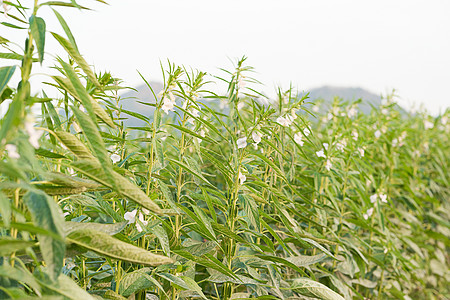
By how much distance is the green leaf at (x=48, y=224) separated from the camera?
2.42 ft

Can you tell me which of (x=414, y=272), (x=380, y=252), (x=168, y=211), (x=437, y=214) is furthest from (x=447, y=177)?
(x=168, y=211)

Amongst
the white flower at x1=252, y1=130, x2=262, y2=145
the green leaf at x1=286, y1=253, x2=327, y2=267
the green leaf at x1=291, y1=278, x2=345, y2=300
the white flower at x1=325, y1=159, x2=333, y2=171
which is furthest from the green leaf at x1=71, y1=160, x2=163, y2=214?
the white flower at x1=325, y1=159, x2=333, y2=171

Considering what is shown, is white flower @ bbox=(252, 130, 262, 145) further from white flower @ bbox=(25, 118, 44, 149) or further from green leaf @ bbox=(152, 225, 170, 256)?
white flower @ bbox=(25, 118, 44, 149)

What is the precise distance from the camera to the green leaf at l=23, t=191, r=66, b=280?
29.1 inches

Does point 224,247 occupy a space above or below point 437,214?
above

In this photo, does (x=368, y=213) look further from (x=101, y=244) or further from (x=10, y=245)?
(x=10, y=245)

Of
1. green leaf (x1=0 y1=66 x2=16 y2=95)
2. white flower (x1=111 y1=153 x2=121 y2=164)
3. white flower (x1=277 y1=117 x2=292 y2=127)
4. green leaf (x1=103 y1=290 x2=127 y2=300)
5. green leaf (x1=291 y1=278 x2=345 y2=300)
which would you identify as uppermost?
green leaf (x1=0 y1=66 x2=16 y2=95)

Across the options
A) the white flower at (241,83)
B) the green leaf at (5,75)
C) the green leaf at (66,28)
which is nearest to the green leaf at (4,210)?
the green leaf at (5,75)

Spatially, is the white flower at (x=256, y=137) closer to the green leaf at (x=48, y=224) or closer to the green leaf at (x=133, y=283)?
the green leaf at (x=133, y=283)

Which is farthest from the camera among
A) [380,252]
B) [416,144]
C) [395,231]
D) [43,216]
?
[416,144]

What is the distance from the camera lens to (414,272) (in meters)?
3.49

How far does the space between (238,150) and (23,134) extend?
3.42 feet

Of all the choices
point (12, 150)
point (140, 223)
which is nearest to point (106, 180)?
point (12, 150)

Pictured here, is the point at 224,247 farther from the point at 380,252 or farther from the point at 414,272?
the point at 414,272
